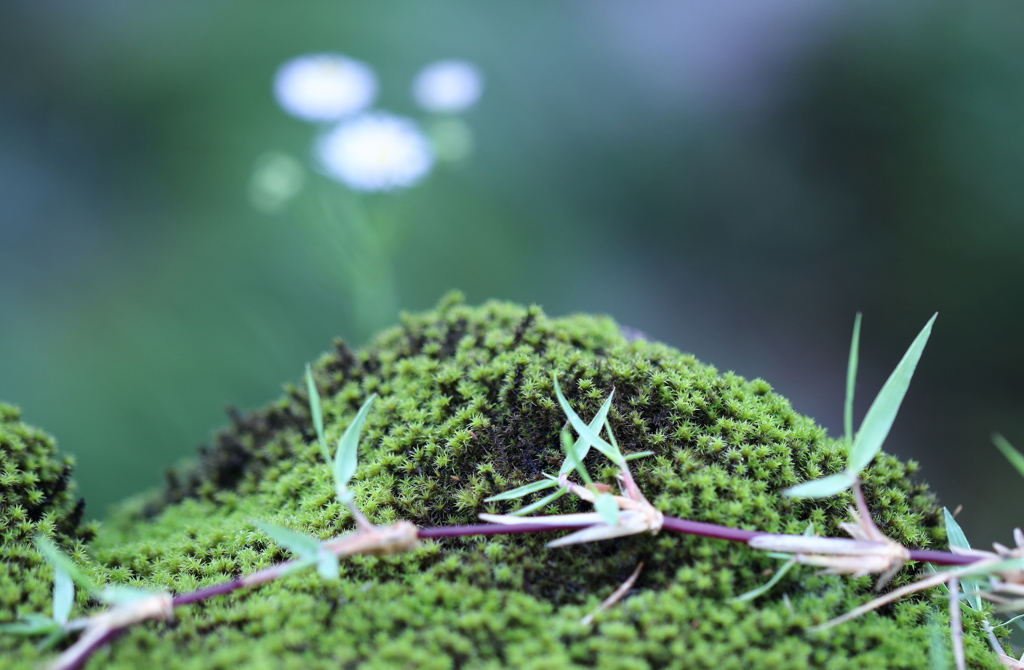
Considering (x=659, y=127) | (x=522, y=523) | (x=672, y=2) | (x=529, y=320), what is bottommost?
(x=522, y=523)

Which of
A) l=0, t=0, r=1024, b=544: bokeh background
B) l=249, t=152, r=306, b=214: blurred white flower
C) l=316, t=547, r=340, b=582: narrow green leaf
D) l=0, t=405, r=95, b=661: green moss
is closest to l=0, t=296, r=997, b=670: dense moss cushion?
l=0, t=405, r=95, b=661: green moss

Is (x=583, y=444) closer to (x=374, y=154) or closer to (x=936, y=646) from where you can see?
(x=936, y=646)

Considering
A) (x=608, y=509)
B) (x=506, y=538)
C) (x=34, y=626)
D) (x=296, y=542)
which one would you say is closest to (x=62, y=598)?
(x=34, y=626)

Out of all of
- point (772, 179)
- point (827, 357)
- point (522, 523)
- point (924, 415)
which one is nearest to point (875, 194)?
point (772, 179)

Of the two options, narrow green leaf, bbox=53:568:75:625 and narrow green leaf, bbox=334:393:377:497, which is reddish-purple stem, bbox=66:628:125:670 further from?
narrow green leaf, bbox=334:393:377:497

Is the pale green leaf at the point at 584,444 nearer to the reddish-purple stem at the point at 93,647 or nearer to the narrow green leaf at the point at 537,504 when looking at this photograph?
the narrow green leaf at the point at 537,504

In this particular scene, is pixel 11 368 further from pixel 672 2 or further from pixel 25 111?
pixel 672 2
